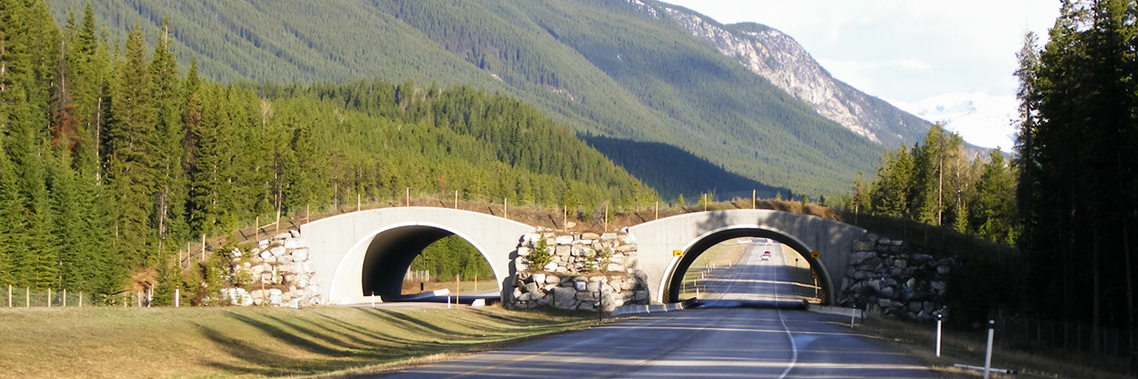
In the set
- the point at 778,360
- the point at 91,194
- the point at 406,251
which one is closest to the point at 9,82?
the point at 91,194

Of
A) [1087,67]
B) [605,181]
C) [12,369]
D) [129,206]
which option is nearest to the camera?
[12,369]

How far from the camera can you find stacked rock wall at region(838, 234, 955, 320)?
51.9 m

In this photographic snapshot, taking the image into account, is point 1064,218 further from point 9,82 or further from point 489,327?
point 9,82

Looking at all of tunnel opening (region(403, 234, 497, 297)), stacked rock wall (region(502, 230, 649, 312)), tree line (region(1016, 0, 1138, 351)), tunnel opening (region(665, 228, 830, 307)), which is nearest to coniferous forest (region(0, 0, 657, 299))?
stacked rock wall (region(502, 230, 649, 312))

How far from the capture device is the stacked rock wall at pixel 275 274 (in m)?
53.4

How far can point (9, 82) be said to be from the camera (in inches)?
2322

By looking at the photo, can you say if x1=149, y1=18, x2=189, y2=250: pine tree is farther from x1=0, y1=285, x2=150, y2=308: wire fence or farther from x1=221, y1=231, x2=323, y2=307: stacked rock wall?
x1=221, y1=231, x2=323, y2=307: stacked rock wall

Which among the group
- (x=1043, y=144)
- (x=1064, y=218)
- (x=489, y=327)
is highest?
(x=1043, y=144)

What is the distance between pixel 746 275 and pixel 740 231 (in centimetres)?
7309

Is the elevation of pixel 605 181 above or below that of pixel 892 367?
above

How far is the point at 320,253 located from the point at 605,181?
13666 cm

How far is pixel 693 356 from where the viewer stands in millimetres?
24516

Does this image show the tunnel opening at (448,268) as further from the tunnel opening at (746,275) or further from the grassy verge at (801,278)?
the grassy verge at (801,278)

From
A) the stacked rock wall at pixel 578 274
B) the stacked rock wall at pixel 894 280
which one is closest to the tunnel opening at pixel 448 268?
the stacked rock wall at pixel 578 274
